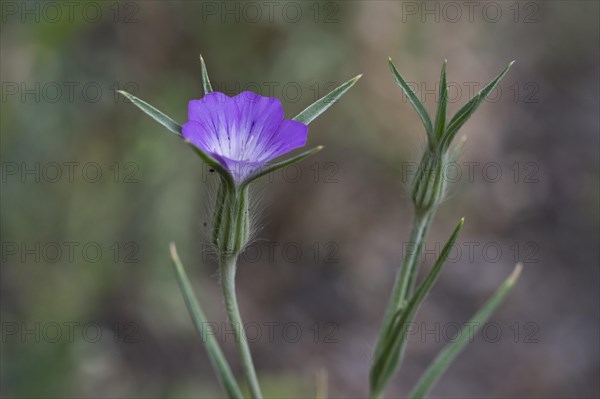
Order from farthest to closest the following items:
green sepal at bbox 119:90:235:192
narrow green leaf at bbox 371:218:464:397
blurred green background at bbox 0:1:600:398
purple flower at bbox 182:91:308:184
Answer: blurred green background at bbox 0:1:600:398, narrow green leaf at bbox 371:218:464:397, purple flower at bbox 182:91:308:184, green sepal at bbox 119:90:235:192

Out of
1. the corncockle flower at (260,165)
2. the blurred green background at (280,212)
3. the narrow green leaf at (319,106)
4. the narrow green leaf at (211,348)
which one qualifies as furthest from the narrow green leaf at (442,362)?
the blurred green background at (280,212)

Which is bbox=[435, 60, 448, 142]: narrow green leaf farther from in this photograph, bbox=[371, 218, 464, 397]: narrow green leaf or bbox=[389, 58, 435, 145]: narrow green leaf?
bbox=[371, 218, 464, 397]: narrow green leaf

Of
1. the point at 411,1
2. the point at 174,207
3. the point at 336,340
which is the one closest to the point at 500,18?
the point at 411,1

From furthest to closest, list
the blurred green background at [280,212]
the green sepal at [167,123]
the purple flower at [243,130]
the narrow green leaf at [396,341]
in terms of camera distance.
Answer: the blurred green background at [280,212] → the narrow green leaf at [396,341] → the purple flower at [243,130] → the green sepal at [167,123]

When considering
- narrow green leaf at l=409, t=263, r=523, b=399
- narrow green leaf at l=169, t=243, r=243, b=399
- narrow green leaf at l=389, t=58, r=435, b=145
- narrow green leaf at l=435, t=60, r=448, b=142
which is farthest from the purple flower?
narrow green leaf at l=409, t=263, r=523, b=399

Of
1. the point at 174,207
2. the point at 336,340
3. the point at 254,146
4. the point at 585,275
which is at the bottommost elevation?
the point at 336,340

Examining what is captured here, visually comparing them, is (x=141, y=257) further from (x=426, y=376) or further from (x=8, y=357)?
(x=426, y=376)

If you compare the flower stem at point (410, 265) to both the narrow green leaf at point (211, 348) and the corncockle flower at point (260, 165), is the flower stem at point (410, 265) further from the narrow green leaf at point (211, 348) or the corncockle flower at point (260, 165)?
the narrow green leaf at point (211, 348)

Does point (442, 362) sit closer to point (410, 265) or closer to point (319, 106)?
point (410, 265)
